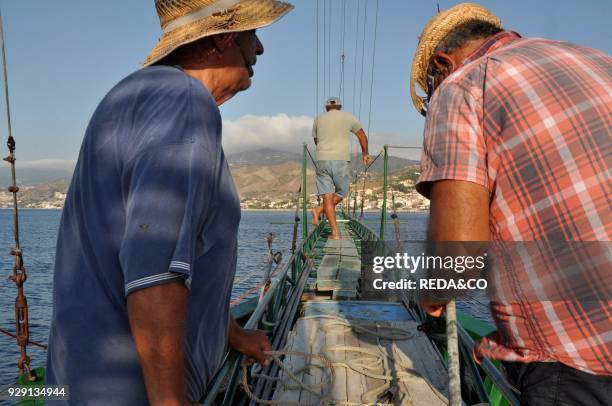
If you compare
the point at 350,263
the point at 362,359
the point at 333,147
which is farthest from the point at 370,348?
the point at 333,147

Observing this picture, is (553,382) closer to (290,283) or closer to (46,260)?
(290,283)

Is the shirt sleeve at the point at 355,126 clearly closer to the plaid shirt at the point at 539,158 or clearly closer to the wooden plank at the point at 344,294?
the wooden plank at the point at 344,294

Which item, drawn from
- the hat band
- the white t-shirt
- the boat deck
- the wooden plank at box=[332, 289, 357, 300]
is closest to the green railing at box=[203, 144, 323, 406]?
the boat deck

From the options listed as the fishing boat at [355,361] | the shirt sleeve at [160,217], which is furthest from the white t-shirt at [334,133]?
the shirt sleeve at [160,217]

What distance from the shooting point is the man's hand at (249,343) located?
212 centimetres

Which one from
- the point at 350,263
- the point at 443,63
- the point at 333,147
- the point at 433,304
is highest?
the point at 333,147

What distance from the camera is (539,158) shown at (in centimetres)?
126

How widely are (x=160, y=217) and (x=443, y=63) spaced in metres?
1.10

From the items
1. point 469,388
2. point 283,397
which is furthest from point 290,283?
point 283,397

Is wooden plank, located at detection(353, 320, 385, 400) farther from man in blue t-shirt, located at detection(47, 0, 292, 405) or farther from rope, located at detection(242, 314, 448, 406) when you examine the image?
man in blue t-shirt, located at detection(47, 0, 292, 405)

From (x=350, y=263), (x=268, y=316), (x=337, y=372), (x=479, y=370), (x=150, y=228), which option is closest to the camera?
(x=150, y=228)

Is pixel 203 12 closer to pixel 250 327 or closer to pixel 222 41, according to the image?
pixel 222 41

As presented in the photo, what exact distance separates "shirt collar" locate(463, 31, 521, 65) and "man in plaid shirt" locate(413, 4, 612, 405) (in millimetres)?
49

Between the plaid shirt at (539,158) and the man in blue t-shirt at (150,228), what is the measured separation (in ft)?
2.20
